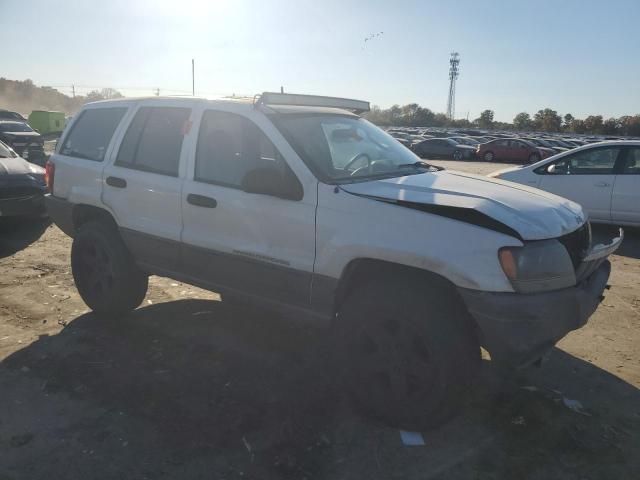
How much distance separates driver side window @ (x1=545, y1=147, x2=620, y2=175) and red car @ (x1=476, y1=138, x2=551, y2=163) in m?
22.5

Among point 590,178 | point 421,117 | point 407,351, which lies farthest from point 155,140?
point 421,117

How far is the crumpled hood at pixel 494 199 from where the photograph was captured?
2.85 meters

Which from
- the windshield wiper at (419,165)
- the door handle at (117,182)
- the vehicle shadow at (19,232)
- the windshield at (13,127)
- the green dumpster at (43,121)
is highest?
the green dumpster at (43,121)

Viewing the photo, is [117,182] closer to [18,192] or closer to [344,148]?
[344,148]

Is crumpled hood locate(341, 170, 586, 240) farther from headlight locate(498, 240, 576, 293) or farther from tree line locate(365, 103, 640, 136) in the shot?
tree line locate(365, 103, 640, 136)

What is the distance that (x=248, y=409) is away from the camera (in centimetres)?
332

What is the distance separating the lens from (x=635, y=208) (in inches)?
318

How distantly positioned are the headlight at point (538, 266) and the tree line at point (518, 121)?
262 ft

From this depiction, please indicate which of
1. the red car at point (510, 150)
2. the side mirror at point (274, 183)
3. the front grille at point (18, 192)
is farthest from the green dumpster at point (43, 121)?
the side mirror at point (274, 183)

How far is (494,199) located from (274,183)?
1313mm

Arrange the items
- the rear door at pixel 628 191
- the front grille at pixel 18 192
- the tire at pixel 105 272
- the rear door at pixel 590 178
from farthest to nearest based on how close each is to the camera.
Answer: the rear door at pixel 590 178 < the rear door at pixel 628 191 < the front grille at pixel 18 192 < the tire at pixel 105 272

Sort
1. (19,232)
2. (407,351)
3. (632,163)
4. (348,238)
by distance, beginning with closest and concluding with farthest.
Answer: (407,351) → (348,238) → (19,232) → (632,163)

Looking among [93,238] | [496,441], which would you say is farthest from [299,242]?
[93,238]

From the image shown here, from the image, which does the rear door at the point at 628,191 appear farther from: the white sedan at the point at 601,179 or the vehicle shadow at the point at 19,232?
the vehicle shadow at the point at 19,232
